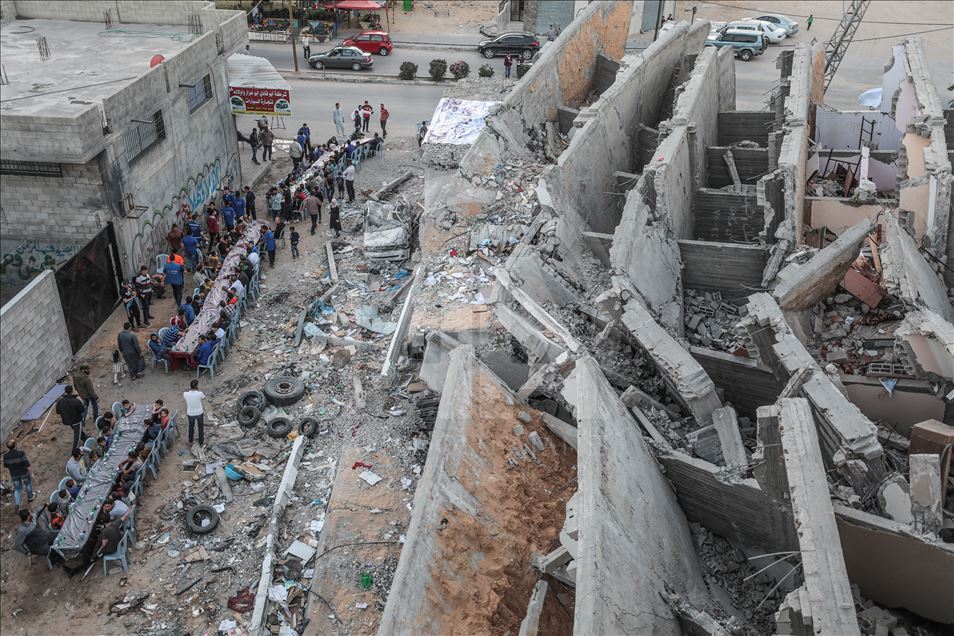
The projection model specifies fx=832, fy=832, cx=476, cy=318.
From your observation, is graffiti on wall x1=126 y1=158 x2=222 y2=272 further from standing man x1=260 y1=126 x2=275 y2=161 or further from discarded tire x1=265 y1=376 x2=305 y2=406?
discarded tire x1=265 y1=376 x2=305 y2=406

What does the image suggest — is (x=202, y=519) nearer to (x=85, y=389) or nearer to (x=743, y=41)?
(x=85, y=389)

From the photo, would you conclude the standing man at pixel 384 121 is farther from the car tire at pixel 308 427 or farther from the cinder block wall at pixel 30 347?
the car tire at pixel 308 427

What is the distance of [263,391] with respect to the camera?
14.8 m

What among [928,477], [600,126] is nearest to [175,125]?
[600,126]

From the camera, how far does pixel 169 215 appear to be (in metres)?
19.4

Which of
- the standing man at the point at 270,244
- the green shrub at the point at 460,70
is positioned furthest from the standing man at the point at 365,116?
the standing man at the point at 270,244

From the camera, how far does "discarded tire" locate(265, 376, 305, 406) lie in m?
14.5

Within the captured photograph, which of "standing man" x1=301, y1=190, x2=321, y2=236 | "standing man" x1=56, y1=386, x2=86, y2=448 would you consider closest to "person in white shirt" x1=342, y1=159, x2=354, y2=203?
"standing man" x1=301, y1=190, x2=321, y2=236

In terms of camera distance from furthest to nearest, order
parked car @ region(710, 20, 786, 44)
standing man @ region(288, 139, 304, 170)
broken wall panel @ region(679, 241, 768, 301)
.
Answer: parked car @ region(710, 20, 786, 44)
standing man @ region(288, 139, 304, 170)
broken wall panel @ region(679, 241, 768, 301)

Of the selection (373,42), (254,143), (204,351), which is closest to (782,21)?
(373,42)

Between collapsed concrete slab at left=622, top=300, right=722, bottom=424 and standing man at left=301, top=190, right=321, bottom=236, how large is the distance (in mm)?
11279

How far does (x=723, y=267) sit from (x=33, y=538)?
11.9 meters

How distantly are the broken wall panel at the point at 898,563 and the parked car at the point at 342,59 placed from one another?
27471mm

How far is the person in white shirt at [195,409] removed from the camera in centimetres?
1317
